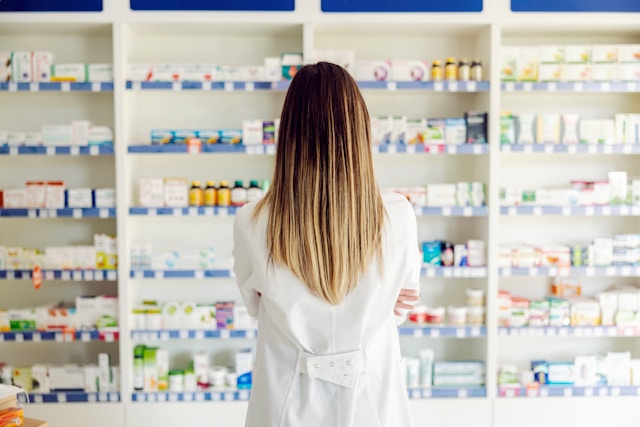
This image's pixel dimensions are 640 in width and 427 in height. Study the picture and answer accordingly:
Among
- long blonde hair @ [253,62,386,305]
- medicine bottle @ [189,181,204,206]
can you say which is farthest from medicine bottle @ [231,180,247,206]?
long blonde hair @ [253,62,386,305]

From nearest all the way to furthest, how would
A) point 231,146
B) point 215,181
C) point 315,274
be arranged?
point 315,274 → point 231,146 → point 215,181

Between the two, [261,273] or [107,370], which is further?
[107,370]

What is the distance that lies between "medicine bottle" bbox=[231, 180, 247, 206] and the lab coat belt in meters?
2.90

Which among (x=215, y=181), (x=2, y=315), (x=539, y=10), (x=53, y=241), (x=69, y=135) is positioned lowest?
(x=2, y=315)

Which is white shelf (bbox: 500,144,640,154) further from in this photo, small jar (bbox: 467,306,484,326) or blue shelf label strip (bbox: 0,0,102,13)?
blue shelf label strip (bbox: 0,0,102,13)

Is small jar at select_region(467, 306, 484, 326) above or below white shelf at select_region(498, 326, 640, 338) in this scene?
above

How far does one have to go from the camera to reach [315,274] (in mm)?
1882

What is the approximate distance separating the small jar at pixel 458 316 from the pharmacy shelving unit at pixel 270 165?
7cm

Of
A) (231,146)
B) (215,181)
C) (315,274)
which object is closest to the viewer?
(315,274)

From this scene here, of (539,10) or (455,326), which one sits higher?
(539,10)

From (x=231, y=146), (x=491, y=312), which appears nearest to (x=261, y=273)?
(x=231, y=146)

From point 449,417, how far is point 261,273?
3331 millimetres

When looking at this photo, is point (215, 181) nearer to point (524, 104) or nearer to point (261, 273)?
point (524, 104)

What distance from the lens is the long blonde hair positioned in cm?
188
